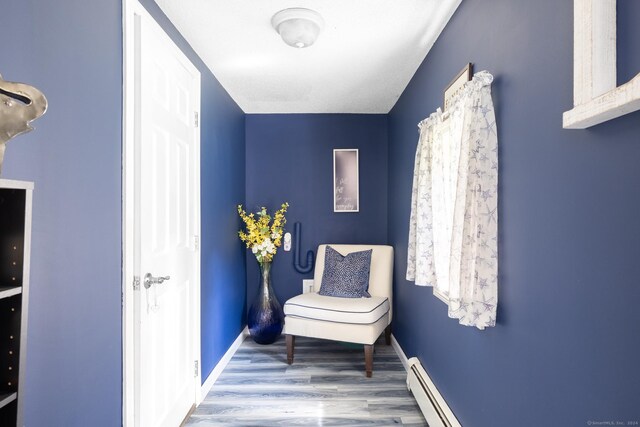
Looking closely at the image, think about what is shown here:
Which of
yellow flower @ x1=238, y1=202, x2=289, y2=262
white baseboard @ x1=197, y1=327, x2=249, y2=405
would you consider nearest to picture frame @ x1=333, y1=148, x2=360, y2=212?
yellow flower @ x1=238, y1=202, x2=289, y2=262

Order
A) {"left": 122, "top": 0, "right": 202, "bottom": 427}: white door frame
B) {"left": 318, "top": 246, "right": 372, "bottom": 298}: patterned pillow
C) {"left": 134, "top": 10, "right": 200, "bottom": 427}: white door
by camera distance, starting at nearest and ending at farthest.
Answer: {"left": 122, "top": 0, "right": 202, "bottom": 427}: white door frame
{"left": 134, "top": 10, "right": 200, "bottom": 427}: white door
{"left": 318, "top": 246, "right": 372, "bottom": 298}: patterned pillow

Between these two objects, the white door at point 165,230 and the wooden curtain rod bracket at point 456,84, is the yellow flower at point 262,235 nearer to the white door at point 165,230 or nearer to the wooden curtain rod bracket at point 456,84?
the white door at point 165,230

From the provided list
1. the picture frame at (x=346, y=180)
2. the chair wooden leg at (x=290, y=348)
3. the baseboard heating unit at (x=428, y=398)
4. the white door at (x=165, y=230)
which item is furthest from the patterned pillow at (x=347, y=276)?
the white door at (x=165, y=230)

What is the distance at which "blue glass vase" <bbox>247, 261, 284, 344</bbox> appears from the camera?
340cm

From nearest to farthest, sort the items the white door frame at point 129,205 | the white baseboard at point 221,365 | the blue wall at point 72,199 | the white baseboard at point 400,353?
the blue wall at point 72,199
the white door frame at point 129,205
the white baseboard at point 221,365
the white baseboard at point 400,353

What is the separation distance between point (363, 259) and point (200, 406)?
177cm

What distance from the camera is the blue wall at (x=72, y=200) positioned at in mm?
1063

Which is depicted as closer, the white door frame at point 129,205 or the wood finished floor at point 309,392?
the white door frame at point 129,205

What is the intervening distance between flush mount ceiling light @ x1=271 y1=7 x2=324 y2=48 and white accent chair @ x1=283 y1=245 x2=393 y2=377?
6.44ft

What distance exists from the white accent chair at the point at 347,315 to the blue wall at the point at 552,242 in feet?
Answer: 3.38

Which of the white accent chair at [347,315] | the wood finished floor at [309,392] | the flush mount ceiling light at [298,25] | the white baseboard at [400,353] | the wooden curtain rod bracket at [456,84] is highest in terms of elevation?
the flush mount ceiling light at [298,25]

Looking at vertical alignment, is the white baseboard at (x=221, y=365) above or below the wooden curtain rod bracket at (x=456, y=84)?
below

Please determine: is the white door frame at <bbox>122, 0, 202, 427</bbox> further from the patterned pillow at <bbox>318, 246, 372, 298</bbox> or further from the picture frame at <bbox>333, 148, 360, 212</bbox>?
the picture frame at <bbox>333, 148, 360, 212</bbox>

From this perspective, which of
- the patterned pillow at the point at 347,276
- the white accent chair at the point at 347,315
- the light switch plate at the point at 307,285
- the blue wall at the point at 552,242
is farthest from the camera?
the light switch plate at the point at 307,285
